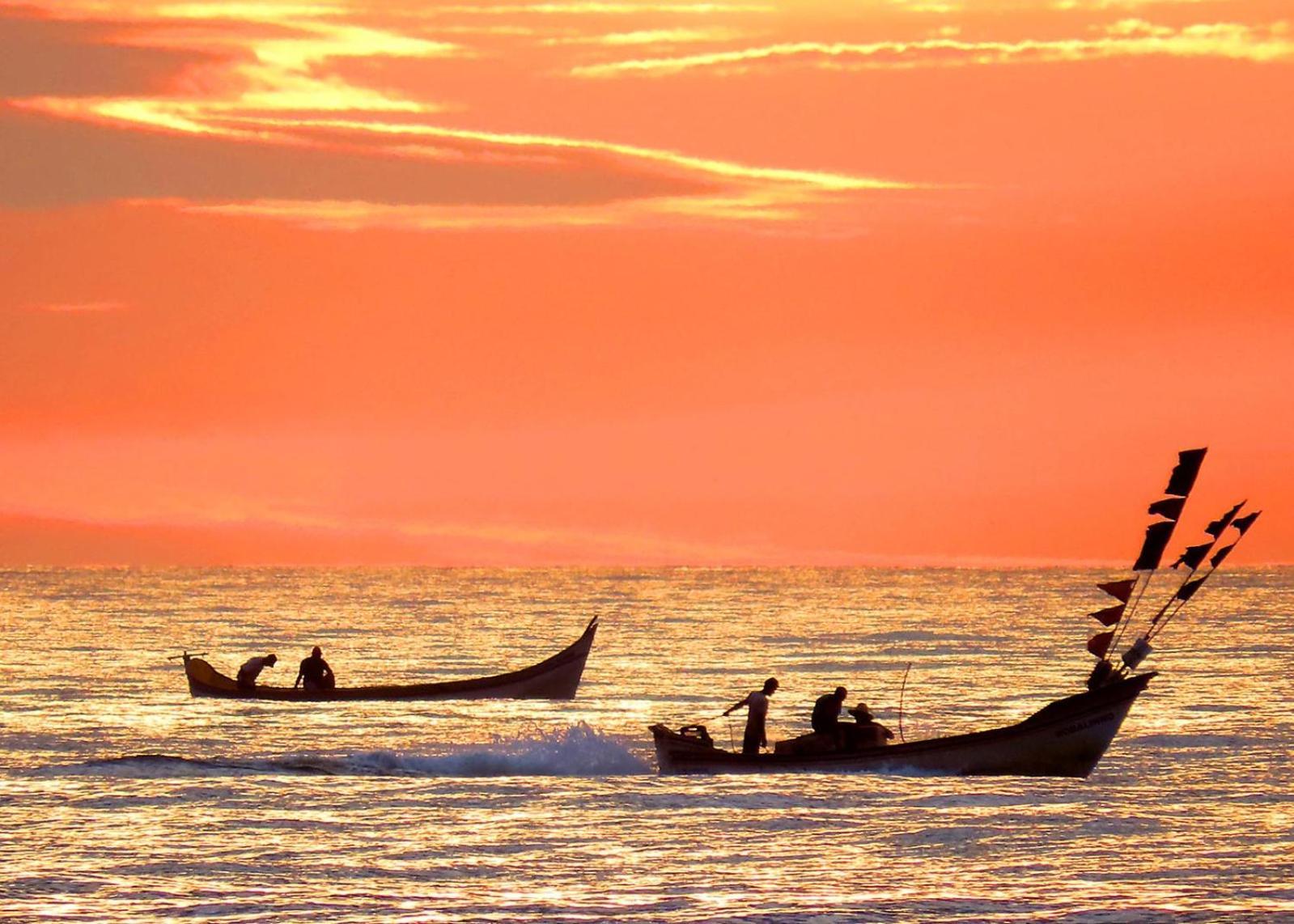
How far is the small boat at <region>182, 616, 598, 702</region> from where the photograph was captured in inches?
2149

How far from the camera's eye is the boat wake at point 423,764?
38562mm

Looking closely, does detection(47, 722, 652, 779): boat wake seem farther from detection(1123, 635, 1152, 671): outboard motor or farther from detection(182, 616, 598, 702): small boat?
detection(182, 616, 598, 702): small boat

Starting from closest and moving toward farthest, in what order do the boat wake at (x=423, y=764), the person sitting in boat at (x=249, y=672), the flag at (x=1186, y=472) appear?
the flag at (x=1186, y=472) → the boat wake at (x=423, y=764) → the person sitting in boat at (x=249, y=672)

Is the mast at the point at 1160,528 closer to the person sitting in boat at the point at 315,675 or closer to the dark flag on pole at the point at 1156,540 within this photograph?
the dark flag on pole at the point at 1156,540

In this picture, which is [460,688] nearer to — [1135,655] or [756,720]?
[756,720]

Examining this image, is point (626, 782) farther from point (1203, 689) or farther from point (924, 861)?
point (1203, 689)

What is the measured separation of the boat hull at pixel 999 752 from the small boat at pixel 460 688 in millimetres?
17819

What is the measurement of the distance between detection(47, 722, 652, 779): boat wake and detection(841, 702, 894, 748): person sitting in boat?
4.92m

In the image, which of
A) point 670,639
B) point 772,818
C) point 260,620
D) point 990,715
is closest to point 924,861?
point 772,818

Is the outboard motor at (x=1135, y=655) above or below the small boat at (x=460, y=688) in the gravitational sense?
below

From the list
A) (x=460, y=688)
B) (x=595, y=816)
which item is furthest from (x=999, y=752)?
(x=460, y=688)

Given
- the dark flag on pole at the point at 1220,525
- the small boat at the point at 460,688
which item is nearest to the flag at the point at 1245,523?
the dark flag on pole at the point at 1220,525

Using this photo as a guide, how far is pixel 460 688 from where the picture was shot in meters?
55.7

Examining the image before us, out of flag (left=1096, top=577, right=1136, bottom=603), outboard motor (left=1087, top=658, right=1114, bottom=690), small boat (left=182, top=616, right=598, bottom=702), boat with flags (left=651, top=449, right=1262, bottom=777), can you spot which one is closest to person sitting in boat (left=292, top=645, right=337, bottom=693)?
small boat (left=182, top=616, right=598, bottom=702)
